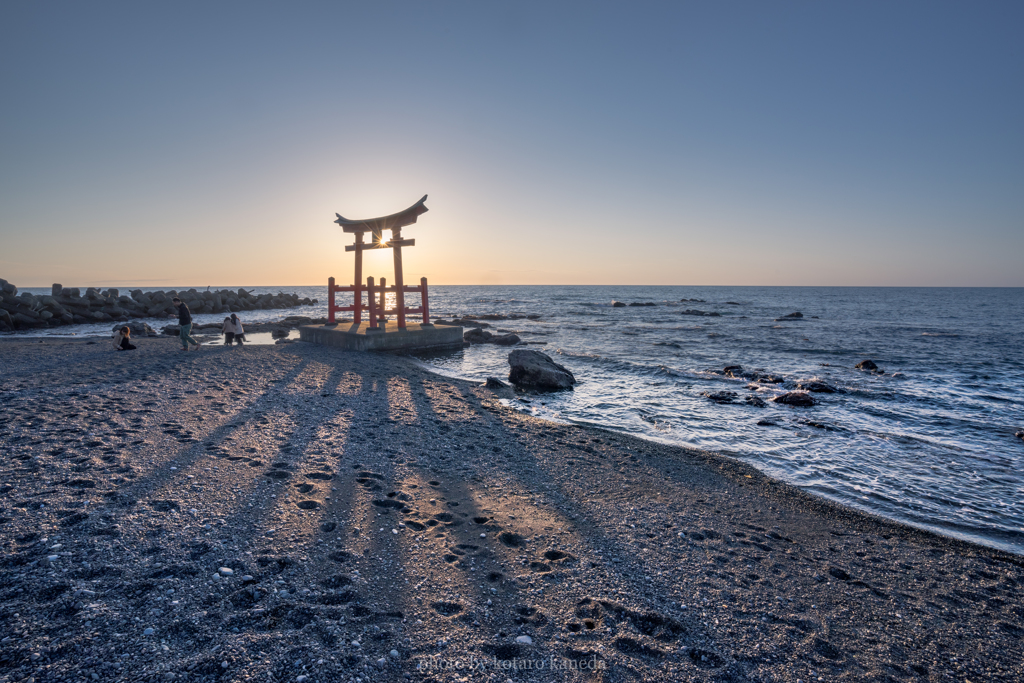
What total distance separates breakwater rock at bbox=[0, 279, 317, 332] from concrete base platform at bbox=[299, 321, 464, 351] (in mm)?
13476

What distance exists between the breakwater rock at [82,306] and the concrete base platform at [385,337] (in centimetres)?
1348

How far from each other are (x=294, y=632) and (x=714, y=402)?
11477 millimetres

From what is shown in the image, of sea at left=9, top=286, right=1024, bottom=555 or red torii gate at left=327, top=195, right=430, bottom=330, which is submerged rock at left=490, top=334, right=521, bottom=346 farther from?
red torii gate at left=327, top=195, right=430, bottom=330

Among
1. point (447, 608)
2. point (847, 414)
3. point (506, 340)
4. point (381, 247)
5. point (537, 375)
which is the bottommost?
point (847, 414)

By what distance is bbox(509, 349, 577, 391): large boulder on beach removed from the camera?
12930 mm

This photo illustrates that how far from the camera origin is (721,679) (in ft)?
9.26

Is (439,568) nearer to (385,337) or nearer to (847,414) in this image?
(847,414)

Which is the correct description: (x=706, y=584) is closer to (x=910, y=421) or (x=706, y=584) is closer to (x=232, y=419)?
(x=232, y=419)

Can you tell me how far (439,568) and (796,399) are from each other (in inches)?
456

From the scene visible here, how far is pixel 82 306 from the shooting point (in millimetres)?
31156

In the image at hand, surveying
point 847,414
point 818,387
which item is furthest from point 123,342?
point 818,387

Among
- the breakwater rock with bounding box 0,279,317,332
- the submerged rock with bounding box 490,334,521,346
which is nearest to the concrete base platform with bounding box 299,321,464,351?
the submerged rock with bounding box 490,334,521,346

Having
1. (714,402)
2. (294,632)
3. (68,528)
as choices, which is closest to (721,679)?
(294,632)

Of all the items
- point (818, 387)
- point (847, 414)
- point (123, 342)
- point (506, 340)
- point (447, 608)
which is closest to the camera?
point (447, 608)
